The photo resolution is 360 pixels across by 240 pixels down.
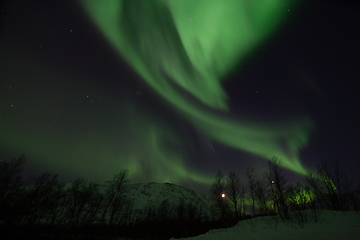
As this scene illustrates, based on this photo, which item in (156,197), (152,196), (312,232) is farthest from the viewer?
(152,196)

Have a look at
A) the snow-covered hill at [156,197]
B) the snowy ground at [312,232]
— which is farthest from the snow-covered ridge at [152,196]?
the snowy ground at [312,232]

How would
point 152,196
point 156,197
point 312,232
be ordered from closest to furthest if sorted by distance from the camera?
point 312,232 → point 156,197 → point 152,196

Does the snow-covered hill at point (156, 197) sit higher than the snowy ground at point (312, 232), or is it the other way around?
the snow-covered hill at point (156, 197)

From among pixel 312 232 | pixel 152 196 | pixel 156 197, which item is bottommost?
pixel 312 232

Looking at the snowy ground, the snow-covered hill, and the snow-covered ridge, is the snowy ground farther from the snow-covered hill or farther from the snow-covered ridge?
the snow-covered ridge

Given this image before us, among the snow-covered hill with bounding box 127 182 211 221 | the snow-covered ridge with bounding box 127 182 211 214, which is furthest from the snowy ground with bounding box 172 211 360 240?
the snow-covered ridge with bounding box 127 182 211 214

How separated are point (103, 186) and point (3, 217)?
379 feet

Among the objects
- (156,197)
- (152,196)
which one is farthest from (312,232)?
(152,196)

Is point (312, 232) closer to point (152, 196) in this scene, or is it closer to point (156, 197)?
point (156, 197)

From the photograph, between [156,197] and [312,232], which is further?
[156,197]

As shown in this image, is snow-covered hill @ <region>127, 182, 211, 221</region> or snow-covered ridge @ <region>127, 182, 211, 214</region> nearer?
snow-covered hill @ <region>127, 182, 211, 221</region>

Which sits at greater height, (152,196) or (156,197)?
(152,196)

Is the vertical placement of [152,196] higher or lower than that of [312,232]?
higher

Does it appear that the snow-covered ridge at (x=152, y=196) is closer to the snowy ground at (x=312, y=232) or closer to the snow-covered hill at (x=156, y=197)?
the snow-covered hill at (x=156, y=197)
